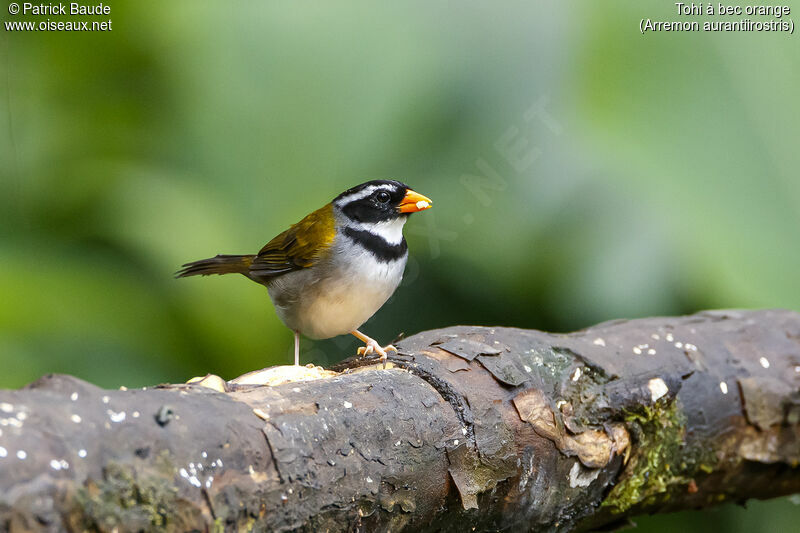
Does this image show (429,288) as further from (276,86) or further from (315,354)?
(276,86)

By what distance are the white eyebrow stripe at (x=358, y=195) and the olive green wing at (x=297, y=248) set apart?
0.32ft

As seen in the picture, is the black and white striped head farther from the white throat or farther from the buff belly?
the buff belly

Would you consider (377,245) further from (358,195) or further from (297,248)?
(297,248)

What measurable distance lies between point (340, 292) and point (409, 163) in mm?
1237

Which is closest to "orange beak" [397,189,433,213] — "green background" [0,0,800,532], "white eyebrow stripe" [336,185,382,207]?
"white eyebrow stripe" [336,185,382,207]

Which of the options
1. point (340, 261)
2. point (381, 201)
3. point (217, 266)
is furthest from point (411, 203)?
point (217, 266)

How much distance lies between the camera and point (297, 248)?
3771mm

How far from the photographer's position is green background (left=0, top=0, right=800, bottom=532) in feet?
12.9

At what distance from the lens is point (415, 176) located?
4574 mm

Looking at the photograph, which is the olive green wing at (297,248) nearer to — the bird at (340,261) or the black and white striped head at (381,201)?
the bird at (340,261)

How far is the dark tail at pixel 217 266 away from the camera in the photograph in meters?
3.85

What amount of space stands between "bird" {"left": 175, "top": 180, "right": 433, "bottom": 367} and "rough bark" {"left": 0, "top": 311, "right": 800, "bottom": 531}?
2.82 feet

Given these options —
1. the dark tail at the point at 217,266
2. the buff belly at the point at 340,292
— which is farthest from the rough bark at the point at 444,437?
the dark tail at the point at 217,266

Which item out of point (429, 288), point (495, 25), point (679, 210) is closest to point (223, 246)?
point (429, 288)
